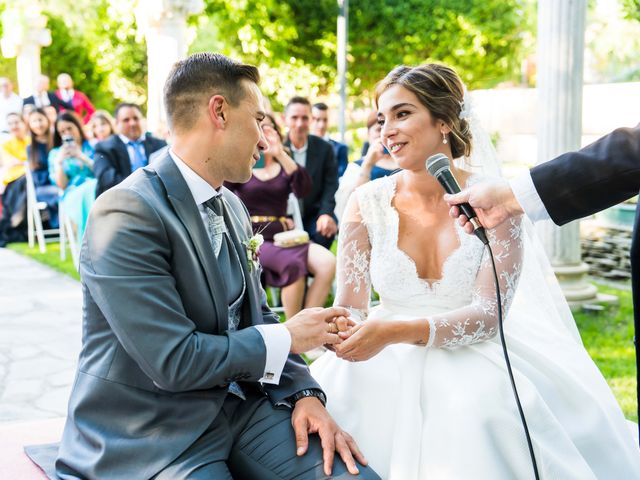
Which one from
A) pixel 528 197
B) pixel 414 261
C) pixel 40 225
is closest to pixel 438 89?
pixel 414 261

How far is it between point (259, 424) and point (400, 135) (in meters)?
1.34

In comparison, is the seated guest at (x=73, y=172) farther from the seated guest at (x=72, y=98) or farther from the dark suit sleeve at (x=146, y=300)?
the dark suit sleeve at (x=146, y=300)

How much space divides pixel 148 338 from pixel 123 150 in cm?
628

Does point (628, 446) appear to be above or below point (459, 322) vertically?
below

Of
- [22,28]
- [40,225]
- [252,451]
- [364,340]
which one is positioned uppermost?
[22,28]

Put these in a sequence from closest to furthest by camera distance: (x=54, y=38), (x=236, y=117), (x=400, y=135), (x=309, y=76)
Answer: (x=236, y=117), (x=400, y=135), (x=309, y=76), (x=54, y=38)

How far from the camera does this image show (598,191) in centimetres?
226

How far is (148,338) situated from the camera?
217cm

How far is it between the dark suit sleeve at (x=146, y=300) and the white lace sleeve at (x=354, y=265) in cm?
104

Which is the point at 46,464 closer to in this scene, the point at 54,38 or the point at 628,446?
the point at 628,446

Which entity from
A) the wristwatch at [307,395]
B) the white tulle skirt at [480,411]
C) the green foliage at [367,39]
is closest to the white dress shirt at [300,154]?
the white tulle skirt at [480,411]

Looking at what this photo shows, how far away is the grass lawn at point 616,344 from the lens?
4.66 metres

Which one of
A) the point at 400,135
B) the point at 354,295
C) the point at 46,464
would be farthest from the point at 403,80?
the point at 46,464

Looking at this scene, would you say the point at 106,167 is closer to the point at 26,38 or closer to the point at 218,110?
the point at 218,110
